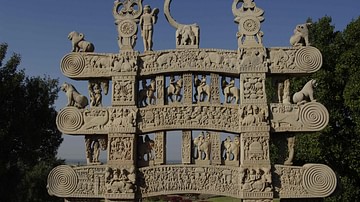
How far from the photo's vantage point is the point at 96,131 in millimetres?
7793

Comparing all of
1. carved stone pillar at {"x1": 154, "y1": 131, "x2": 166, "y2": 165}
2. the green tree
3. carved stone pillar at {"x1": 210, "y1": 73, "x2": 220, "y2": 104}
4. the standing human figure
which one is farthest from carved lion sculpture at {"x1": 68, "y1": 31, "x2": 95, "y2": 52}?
the green tree

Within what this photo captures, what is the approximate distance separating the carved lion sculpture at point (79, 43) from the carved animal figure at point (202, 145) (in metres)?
3.13

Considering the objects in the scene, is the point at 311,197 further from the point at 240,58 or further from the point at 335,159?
the point at 335,159

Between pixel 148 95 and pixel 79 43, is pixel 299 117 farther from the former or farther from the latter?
pixel 79 43

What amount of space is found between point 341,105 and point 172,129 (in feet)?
25.6

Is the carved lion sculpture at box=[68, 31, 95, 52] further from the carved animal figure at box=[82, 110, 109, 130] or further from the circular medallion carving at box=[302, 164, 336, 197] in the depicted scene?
the circular medallion carving at box=[302, 164, 336, 197]

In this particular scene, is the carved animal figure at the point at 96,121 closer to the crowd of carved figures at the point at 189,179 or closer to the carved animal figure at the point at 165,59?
the crowd of carved figures at the point at 189,179

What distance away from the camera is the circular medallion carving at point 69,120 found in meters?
7.78

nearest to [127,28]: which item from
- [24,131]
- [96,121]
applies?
[96,121]

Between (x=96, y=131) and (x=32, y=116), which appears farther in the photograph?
(x=32, y=116)

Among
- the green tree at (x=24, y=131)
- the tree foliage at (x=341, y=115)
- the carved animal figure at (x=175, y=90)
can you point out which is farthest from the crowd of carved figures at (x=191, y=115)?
the green tree at (x=24, y=131)

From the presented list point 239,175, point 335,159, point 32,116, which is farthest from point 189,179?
point 32,116

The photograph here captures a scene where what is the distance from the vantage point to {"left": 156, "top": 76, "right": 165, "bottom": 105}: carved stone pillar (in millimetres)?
7832

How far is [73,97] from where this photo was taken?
8.03m
